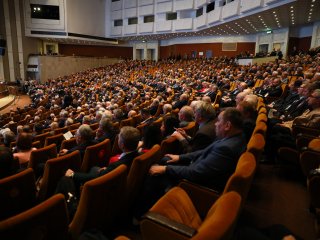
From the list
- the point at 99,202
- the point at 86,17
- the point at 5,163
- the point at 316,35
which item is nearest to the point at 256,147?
the point at 99,202

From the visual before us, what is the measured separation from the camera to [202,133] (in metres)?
1.80

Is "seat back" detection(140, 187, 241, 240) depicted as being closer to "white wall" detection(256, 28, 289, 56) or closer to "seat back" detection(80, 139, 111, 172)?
"seat back" detection(80, 139, 111, 172)

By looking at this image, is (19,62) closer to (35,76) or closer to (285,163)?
(35,76)

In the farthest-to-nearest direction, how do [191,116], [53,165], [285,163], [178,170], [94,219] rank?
[191,116]
[285,163]
[53,165]
[178,170]
[94,219]

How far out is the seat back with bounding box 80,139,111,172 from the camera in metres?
1.84

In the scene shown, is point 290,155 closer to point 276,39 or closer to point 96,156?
point 96,156

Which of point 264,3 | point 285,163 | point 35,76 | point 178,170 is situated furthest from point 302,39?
point 35,76

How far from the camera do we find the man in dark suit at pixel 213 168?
1.31 meters

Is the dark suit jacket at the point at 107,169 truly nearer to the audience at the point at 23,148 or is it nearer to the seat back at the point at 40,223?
the seat back at the point at 40,223

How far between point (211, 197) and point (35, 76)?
57.6 ft

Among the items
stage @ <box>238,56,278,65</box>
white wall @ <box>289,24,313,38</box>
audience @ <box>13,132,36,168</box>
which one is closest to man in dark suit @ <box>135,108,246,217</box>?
audience @ <box>13,132,36,168</box>

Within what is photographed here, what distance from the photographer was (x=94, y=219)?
1195mm

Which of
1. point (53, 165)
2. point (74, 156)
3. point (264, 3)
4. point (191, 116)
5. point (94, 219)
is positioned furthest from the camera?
point (264, 3)

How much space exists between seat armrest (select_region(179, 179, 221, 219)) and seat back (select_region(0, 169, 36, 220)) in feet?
2.63
